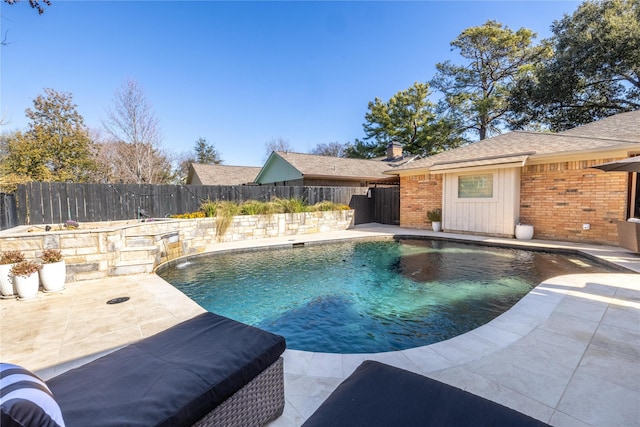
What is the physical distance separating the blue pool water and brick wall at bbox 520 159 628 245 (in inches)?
79.8

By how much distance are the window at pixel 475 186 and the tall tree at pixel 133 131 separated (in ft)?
52.8

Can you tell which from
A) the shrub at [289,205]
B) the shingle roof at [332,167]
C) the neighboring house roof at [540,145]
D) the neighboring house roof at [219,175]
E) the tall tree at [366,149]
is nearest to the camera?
the neighboring house roof at [540,145]

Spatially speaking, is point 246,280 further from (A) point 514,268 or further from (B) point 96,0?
(B) point 96,0

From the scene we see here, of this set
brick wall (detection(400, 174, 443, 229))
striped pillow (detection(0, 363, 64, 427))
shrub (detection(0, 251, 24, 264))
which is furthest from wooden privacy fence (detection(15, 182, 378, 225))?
striped pillow (detection(0, 363, 64, 427))

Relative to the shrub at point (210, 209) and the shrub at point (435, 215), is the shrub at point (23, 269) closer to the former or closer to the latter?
the shrub at point (210, 209)

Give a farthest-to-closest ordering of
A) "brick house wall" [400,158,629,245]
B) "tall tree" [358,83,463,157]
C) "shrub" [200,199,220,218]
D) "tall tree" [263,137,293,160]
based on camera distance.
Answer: "tall tree" [263,137,293,160] < "tall tree" [358,83,463,157] < "shrub" [200,199,220,218] < "brick house wall" [400,158,629,245]

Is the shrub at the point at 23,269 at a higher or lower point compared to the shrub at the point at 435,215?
lower

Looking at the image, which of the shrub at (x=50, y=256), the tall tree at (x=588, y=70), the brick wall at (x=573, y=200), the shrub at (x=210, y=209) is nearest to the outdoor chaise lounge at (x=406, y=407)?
the shrub at (x=50, y=256)

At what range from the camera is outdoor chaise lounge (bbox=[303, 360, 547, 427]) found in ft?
4.19

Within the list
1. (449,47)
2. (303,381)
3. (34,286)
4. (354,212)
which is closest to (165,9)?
(34,286)

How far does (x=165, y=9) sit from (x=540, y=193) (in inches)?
530

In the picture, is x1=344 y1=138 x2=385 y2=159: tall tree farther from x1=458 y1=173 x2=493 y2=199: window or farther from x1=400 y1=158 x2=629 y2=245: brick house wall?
x1=400 y1=158 x2=629 y2=245: brick house wall

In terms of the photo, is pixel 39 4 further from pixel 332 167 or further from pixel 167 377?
pixel 332 167

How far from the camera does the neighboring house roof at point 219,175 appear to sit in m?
A: 21.0
